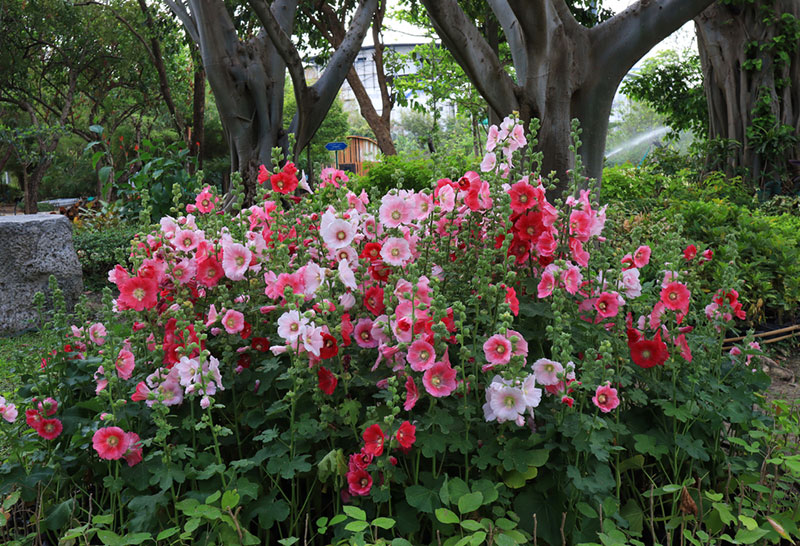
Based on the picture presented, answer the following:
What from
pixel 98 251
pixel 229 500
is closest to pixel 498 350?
pixel 229 500

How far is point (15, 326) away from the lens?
5.77m

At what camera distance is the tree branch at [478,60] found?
4.39 m

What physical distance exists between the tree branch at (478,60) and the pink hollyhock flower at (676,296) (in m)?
2.97

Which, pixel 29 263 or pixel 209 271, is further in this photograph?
pixel 29 263

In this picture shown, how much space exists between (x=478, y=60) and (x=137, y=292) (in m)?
3.33

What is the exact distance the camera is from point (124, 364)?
1.86 meters

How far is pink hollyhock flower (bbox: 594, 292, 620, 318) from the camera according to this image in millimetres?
1777

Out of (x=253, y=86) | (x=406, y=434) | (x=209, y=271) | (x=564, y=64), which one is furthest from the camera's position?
(x=253, y=86)

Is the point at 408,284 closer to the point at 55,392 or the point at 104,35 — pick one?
the point at 55,392

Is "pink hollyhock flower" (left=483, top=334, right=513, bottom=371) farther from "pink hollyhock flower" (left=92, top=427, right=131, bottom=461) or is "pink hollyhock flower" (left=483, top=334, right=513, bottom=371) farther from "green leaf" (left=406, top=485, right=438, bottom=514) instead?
"pink hollyhock flower" (left=92, top=427, right=131, bottom=461)

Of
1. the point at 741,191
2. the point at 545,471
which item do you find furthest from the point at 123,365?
the point at 741,191

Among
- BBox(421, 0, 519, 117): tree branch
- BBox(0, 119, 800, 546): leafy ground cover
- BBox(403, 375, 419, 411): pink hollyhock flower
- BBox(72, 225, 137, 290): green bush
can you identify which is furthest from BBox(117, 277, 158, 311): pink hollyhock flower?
BBox(72, 225, 137, 290): green bush

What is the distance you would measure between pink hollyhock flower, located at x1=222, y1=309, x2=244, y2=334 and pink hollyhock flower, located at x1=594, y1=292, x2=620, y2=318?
1007 mm

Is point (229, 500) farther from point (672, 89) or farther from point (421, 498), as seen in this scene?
point (672, 89)
